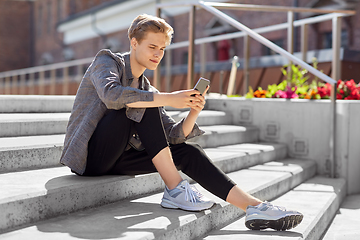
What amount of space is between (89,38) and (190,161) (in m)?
16.1

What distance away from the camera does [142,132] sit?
1.86m

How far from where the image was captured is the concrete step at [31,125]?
8.18ft

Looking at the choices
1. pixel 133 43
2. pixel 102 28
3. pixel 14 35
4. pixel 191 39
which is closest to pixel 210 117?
pixel 191 39

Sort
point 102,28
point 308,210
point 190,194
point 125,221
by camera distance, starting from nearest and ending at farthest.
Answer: point 125,221
point 190,194
point 308,210
point 102,28

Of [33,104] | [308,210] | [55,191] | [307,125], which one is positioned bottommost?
[308,210]

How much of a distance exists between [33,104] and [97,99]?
4.47 feet

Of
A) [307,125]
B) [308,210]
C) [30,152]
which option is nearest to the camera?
[30,152]

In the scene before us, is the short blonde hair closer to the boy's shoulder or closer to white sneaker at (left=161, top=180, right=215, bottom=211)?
the boy's shoulder

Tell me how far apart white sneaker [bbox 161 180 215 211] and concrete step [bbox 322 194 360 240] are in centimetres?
91

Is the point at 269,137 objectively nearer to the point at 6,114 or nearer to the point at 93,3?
the point at 6,114

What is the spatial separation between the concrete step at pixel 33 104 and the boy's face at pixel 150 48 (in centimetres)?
142

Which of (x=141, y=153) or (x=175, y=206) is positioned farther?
(x=141, y=153)

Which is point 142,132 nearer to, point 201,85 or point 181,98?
point 181,98

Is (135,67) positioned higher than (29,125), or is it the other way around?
(135,67)
